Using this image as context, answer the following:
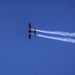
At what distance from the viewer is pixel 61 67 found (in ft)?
9.77

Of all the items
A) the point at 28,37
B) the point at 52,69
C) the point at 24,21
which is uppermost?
the point at 24,21

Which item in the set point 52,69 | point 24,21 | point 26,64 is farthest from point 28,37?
point 52,69

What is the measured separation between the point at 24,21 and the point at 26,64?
67 centimetres

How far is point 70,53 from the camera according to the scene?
2.94 meters

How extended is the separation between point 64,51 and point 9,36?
876mm

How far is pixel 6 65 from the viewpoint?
9.86 feet

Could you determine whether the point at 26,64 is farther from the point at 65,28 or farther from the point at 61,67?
the point at 65,28

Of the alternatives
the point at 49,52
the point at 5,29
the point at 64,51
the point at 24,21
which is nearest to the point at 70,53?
the point at 64,51

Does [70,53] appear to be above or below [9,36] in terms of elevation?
below

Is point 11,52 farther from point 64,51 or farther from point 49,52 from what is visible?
point 64,51

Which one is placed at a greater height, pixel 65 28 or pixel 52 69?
pixel 65 28

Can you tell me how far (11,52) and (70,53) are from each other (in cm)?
91

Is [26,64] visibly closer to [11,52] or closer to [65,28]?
[11,52]

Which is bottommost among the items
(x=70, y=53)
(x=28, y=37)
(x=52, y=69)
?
(x=52, y=69)
